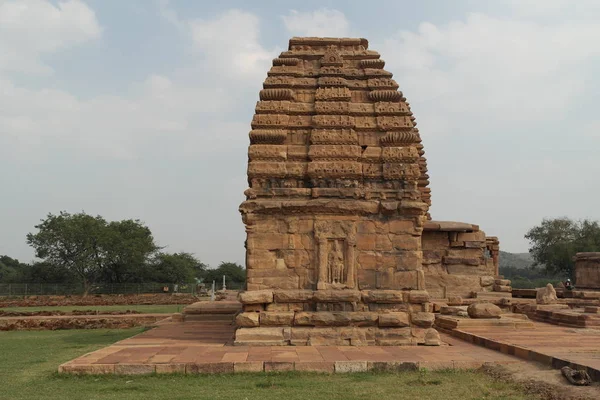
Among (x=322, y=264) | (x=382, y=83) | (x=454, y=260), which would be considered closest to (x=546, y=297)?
(x=454, y=260)

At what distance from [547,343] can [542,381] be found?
8.73 ft

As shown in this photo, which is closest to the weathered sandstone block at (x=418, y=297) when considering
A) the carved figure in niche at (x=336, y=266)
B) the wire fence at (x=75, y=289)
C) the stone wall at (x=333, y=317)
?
the stone wall at (x=333, y=317)

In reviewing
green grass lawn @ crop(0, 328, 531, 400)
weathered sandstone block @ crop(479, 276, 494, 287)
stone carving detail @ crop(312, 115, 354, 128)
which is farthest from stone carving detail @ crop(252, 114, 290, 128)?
weathered sandstone block @ crop(479, 276, 494, 287)

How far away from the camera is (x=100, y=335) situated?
12812 millimetres

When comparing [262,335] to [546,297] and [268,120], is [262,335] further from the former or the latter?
[546,297]

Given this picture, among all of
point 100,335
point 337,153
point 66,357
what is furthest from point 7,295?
point 337,153

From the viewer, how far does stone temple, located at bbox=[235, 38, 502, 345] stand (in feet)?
27.4

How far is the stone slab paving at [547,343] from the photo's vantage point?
6.19 metres

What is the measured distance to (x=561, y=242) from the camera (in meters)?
47.0

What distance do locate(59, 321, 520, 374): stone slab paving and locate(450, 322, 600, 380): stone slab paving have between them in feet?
0.62

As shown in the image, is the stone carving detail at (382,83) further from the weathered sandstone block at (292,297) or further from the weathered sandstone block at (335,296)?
the weathered sandstone block at (292,297)

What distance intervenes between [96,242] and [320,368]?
38.8 meters

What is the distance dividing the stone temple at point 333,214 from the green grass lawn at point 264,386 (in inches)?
77.0

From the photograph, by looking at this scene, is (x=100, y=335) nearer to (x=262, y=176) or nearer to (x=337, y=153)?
(x=262, y=176)
